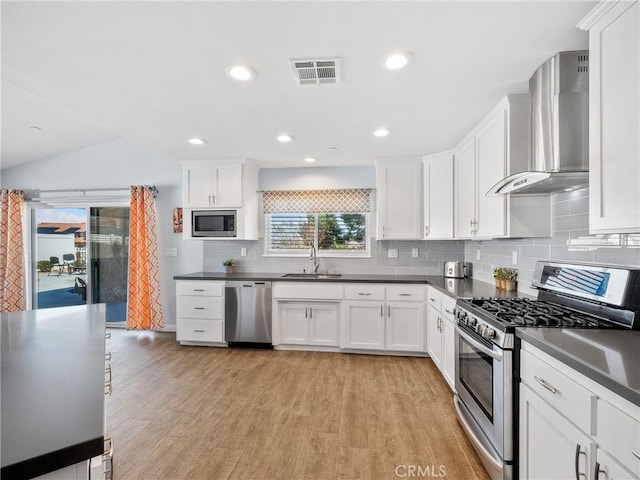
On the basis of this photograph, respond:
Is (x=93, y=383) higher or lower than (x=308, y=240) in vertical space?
lower

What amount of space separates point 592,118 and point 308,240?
3274 millimetres

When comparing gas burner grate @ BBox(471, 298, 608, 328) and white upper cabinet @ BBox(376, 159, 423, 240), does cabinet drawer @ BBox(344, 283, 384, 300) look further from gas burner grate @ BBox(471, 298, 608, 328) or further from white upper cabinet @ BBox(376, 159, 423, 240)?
gas burner grate @ BBox(471, 298, 608, 328)

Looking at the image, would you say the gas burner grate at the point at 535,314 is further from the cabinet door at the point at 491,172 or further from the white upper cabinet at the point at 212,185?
the white upper cabinet at the point at 212,185

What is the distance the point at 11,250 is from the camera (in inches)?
182

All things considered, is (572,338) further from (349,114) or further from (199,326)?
(199,326)

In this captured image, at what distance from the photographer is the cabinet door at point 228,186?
Answer: 153 inches

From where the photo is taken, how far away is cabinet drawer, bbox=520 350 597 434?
3.39ft

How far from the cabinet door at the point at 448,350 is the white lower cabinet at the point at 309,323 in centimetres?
123

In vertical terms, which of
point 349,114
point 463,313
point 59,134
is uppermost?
point 59,134

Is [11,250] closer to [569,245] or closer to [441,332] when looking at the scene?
[441,332]

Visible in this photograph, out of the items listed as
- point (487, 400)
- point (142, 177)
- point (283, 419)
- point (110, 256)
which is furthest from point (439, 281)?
point (110, 256)

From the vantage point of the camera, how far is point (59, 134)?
406 cm

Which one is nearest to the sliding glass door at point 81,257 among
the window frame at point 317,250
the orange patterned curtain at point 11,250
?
the orange patterned curtain at point 11,250

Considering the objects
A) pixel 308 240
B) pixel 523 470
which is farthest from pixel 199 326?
pixel 523 470
